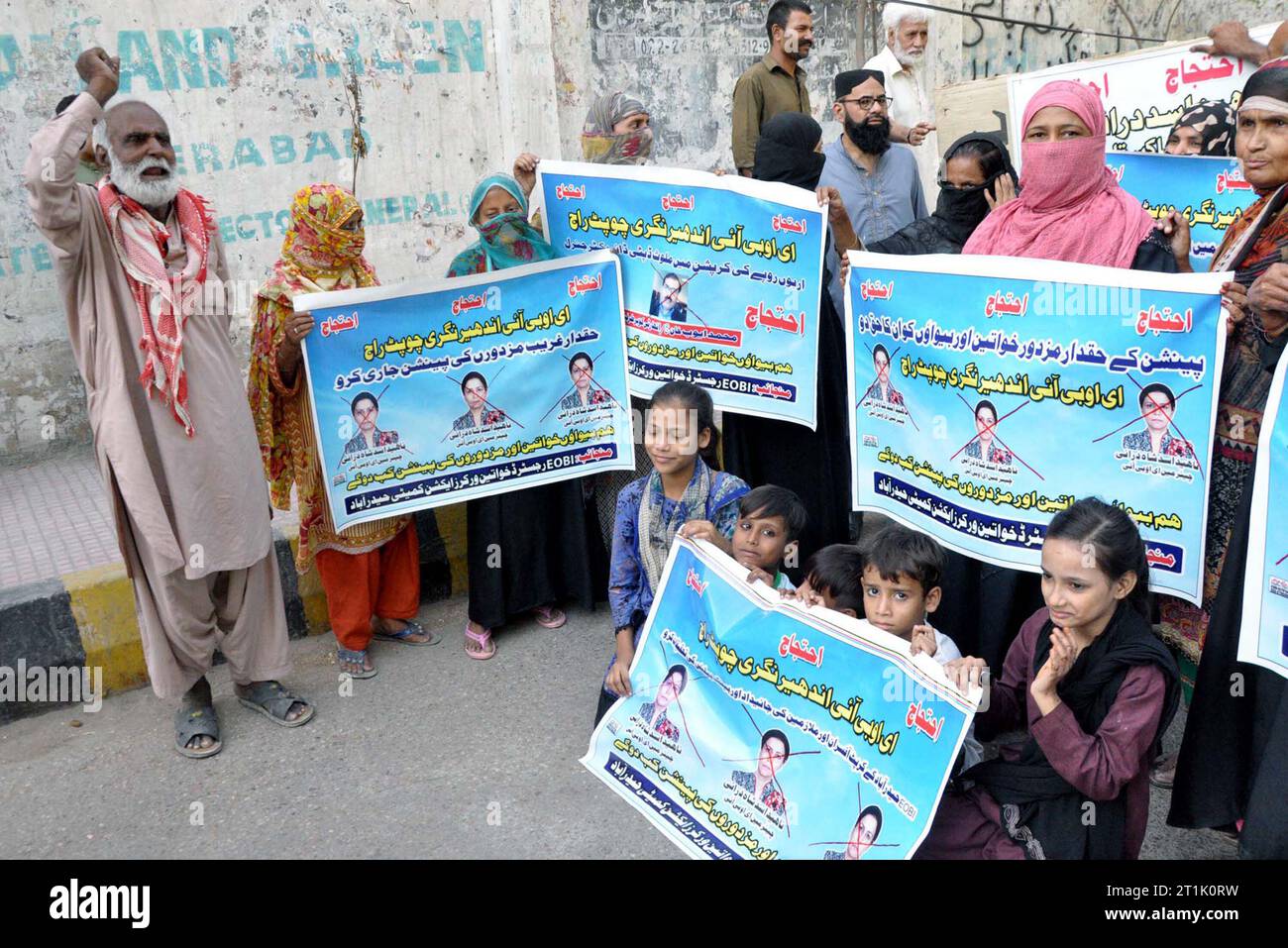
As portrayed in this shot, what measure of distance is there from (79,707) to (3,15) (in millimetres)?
3971

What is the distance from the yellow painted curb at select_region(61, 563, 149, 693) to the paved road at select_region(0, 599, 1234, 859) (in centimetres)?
11

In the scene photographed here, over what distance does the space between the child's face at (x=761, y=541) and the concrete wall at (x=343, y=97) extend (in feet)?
14.6

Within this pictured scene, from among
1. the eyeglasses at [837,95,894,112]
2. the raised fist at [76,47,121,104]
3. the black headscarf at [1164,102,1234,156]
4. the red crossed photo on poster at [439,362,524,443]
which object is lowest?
the red crossed photo on poster at [439,362,524,443]

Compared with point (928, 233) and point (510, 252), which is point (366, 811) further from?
point (928, 233)

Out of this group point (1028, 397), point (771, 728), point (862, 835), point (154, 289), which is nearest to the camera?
point (862, 835)

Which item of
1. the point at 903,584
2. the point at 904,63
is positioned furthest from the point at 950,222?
the point at 904,63

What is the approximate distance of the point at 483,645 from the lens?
4.33m

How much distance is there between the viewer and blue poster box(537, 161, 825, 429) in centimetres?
401

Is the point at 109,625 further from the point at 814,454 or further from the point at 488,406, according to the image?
the point at 814,454

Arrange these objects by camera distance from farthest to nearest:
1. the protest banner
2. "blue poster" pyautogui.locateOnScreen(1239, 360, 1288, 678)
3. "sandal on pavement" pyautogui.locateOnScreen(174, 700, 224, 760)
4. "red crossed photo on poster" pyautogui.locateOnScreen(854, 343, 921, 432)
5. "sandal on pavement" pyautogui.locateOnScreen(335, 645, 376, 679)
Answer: the protest banner, "sandal on pavement" pyautogui.locateOnScreen(335, 645, 376, 679), "sandal on pavement" pyautogui.locateOnScreen(174, 700, 224, 760), "red crossed photo on poster" pyautogui.locateOnScreen(854, 343, 921, 432), "blue poster" pyautogui.locateOnScreen(1239, 360, 1288, 678)

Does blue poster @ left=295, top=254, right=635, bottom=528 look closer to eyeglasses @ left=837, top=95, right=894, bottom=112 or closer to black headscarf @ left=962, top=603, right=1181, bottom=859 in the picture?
eyeglasses @ left=837, top=95, right=894, bottom=112

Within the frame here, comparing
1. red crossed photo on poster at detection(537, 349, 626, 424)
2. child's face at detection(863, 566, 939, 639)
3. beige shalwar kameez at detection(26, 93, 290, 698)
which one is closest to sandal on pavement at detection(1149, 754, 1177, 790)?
child's face at detection(863, 566, 939, 639)

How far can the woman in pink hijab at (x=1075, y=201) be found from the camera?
337 centimetres

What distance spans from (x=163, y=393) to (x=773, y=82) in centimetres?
402
